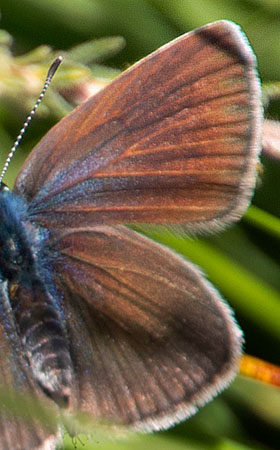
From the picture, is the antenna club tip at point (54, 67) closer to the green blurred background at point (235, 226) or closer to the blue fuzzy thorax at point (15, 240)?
the green blurred background at point (235, 226)

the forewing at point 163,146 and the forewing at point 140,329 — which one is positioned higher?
the forewing at point 163,146

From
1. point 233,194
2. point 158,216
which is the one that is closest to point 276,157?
point 233,194

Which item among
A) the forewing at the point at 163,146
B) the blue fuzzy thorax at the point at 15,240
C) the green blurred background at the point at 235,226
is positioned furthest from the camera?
the green blurred background at the point at 235,226

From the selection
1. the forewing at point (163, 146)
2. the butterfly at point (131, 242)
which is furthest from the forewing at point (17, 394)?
the forewing at point (163, 146)

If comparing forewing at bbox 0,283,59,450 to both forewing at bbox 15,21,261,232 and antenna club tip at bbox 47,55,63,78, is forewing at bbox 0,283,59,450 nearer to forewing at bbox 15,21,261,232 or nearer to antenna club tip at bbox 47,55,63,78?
forewing at bbox 15,21,261,232

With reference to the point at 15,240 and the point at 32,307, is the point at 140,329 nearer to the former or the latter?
the point at 32,307

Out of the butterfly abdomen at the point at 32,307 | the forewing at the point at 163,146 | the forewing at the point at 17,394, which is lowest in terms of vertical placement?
the forewing at the point at 17,394

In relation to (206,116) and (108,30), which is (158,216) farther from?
(108,30)
